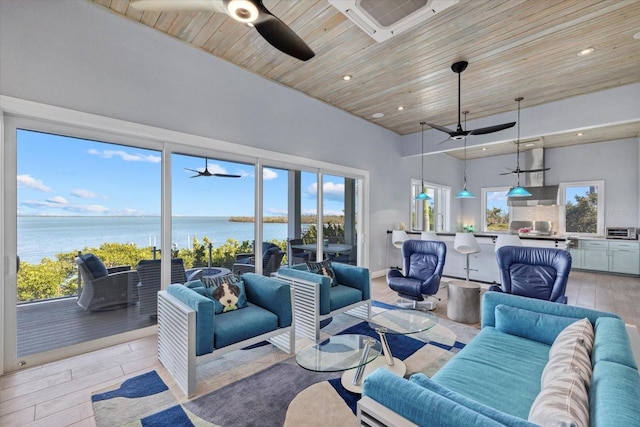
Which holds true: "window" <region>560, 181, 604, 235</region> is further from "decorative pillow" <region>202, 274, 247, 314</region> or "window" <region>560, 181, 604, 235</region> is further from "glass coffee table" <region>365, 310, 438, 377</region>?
"decorative pillow" <region>202, 274, 247, 314</region>

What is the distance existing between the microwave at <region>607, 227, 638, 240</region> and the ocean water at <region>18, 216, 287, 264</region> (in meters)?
8.35

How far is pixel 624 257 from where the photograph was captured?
6391mm

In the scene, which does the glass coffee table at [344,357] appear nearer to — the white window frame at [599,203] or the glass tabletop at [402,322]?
the glass tabletop at [402,322]

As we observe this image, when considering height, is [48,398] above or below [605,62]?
below

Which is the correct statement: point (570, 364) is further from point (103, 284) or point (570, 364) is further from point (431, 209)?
point (431, 209)

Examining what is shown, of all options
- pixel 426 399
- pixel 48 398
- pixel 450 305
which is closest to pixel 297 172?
pixel 450 305

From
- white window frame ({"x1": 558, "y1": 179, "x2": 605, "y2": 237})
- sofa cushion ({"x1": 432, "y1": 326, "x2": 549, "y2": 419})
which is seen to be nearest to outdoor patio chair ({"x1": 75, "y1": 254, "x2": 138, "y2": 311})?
sofa cushion ({"x1": 432, "y1": 326, "x2": 549, "y2": 419})

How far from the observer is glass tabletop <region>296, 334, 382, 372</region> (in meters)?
1.96

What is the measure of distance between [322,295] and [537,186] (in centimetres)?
790

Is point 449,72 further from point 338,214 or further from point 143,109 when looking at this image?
point 143,109

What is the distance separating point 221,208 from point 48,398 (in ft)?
7.70

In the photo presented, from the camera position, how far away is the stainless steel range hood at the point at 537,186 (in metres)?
7.73

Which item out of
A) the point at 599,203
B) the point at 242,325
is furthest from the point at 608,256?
the point at 242,325

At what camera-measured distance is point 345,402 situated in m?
2.06
